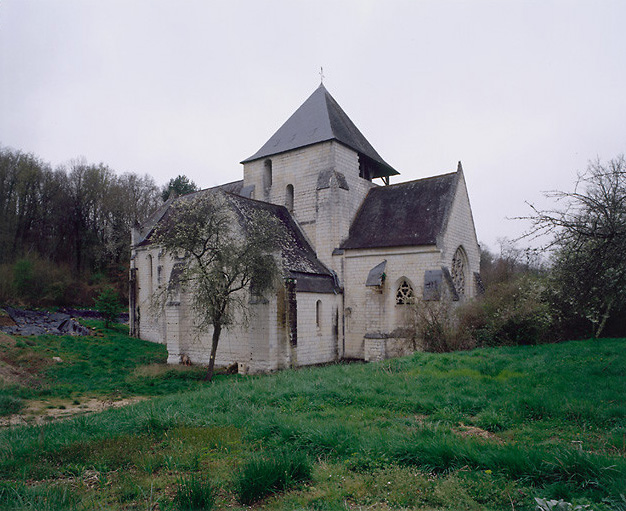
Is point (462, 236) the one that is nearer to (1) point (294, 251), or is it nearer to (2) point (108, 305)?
(1) point (294, 251)

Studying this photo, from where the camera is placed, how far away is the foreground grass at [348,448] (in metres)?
4.41

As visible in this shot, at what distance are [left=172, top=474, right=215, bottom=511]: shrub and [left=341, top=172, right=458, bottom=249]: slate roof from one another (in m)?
16.3

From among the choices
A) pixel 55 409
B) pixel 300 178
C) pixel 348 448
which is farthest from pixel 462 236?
pixel 55 409

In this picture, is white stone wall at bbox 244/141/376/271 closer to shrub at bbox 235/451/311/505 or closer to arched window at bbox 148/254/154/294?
arched window at bbox 148/254/154/294

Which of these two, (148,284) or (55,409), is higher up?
(148,284)

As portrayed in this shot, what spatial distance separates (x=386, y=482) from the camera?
4.73 meters

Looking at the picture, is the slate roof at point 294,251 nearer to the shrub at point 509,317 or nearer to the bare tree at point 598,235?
the shrub at point 509,317

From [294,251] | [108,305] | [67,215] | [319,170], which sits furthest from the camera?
[67,215]

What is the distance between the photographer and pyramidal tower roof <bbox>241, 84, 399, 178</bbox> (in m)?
23.3

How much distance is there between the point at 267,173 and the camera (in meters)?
25.2

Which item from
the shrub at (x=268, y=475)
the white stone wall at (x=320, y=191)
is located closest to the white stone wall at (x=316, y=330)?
the white stone wall at (x=320, y=191)

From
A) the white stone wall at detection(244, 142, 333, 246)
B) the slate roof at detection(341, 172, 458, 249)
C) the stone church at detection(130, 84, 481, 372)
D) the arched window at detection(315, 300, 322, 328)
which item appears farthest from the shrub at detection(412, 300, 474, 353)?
the white stone wall at detection(244, 142, 333, 246)

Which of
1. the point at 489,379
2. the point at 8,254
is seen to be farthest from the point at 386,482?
the point at 8,254

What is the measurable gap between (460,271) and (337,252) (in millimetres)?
6197
